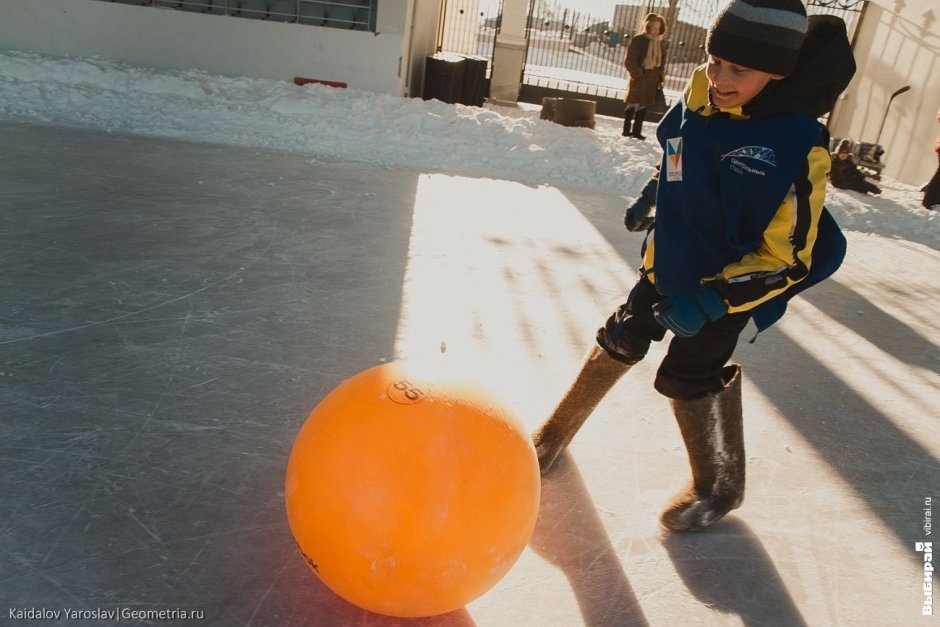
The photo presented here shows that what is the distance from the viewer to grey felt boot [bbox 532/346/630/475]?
2.98 m

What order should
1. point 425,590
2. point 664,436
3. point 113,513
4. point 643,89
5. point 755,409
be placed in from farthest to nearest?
point 643,89 < point 755,409 < point 664,436 < point 113,513 < point 425,590

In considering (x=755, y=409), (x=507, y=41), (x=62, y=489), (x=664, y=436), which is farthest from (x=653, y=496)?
(x=507, y=41)

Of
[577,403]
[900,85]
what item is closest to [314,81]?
[900,85]

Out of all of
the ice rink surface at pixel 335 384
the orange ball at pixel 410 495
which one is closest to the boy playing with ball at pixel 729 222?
the ice rink surface at pixel 335 384

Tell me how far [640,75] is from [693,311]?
1063 cm

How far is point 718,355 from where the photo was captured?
2.69 meters

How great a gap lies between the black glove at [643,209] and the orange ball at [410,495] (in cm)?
130

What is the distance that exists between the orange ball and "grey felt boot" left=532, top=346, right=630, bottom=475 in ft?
2.75

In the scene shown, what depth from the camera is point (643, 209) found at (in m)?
3.16

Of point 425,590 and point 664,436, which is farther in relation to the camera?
point 664,436

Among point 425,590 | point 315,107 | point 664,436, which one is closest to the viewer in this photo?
point 425,590

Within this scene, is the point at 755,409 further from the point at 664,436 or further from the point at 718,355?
the point at 718,355

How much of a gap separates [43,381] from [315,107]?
24.7 feet

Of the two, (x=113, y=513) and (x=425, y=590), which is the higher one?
(x=425, y=590)
